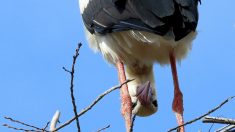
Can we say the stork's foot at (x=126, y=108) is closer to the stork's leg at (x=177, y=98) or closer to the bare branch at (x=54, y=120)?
the stork's leg at (x=177, y=98)

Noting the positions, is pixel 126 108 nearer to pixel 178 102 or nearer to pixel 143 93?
pixel 143 93

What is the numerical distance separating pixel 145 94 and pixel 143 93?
0.08ft

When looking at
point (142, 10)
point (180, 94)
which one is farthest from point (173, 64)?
point (142, 10)

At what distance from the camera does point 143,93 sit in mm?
5410

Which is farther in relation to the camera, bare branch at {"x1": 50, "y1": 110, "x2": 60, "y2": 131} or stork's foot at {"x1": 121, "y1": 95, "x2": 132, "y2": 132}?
stork's foot at {"x1": 121, "y1": 95, "x2": 132, "y2": 132}

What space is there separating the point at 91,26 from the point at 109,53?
1.06ft

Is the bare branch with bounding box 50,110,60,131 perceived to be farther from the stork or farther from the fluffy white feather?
the fluffy white feather

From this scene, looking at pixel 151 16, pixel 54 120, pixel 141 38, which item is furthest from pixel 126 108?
pixel 54 120

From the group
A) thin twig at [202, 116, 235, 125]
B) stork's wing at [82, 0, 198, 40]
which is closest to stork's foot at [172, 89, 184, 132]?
stork's wing at [82, 0, 198, 40]

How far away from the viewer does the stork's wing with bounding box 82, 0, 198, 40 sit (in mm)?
4707

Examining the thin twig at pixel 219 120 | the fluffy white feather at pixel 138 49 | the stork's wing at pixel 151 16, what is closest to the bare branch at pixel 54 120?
the thin twig at pixel 219 120

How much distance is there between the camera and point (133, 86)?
5.75m

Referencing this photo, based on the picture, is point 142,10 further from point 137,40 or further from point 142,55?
point 142,55

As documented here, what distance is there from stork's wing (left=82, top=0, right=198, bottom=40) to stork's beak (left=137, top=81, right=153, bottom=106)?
620 mm
